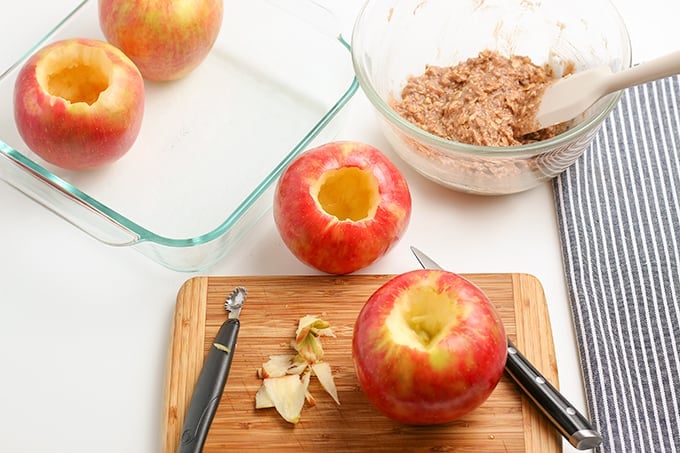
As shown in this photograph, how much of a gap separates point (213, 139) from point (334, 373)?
497 mm

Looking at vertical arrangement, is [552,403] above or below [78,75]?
below

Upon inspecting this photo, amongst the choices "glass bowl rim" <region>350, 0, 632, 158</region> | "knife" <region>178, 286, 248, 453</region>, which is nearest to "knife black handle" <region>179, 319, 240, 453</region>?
"knife" <region>178, 286, 248, 453</region>

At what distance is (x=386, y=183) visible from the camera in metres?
1.40

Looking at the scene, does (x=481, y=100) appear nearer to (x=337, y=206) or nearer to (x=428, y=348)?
(x=337, y=206)

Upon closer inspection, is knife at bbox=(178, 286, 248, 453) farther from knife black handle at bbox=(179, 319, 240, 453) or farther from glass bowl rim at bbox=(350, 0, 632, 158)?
glass bowl rim at bbox=(350, 0, 632, 158)

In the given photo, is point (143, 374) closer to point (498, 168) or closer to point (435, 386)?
point (435, 386)

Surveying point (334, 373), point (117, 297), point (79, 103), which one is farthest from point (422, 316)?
point (79, 103)

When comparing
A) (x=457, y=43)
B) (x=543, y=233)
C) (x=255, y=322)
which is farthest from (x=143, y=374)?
(x=457, y=43)

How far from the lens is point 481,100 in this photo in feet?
5.08

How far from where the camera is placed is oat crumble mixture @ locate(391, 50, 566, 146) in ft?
5.00

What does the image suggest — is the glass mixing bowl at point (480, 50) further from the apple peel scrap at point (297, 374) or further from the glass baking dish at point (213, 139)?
the apple peel scrap at point (297, 374)

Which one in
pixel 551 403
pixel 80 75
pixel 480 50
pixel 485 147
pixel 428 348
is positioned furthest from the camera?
pixel 480 50

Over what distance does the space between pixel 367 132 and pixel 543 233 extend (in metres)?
0.37

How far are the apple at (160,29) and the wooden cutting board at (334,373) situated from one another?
0.42 metres
